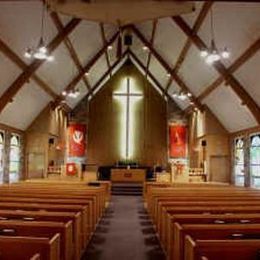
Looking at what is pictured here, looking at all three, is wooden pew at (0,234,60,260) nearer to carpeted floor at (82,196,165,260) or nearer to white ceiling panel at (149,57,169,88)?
carpeted floor at (82,196,165,260)

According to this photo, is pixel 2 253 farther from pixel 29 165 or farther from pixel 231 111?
pixel 29 165

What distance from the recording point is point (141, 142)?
17.4 meters

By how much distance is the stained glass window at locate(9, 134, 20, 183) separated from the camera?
13.4 metres

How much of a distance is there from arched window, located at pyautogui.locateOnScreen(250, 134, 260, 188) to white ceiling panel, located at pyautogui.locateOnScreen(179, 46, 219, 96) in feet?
7.79

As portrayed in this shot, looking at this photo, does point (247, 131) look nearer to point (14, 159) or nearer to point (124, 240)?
point (14, 159)

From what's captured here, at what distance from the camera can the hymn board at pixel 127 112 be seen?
17.4 m

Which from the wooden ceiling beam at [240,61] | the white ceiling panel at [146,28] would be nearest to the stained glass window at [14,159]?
the white ceiling panel at [146,28]

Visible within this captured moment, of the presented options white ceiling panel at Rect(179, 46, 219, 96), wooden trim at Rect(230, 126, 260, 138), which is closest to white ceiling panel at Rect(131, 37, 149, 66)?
white ceiling panel at Rect(179, 46, 219, 96)

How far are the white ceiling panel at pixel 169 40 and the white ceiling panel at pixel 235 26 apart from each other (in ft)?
4.32

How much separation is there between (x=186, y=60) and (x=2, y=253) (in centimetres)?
1031

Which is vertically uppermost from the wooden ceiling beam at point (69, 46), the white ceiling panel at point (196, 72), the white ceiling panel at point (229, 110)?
the wooden ceiling beam at point (69, 46)

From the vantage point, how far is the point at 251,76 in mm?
9742

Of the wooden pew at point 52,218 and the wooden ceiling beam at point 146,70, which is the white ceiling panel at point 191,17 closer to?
the wooden ceiling beam at point 146,70

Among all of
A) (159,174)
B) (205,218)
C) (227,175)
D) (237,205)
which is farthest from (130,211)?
(227,175)
